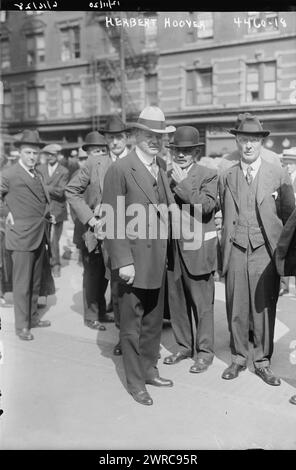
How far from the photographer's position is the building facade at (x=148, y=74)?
19.4 m

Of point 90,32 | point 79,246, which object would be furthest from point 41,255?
point 90,32

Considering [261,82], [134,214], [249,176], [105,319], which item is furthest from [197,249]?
[261,82]

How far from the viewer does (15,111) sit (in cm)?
2666

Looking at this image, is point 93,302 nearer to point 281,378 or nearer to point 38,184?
point 38,184

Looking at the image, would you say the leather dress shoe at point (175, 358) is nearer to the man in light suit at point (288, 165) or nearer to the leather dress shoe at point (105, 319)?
the leather dress shoe at point (105, 319)

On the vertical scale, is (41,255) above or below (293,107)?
below

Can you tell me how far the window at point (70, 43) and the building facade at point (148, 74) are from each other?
46 mm

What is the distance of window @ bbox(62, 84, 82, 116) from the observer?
80.3 feet

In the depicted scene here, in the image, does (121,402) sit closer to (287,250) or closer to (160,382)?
(160,382)

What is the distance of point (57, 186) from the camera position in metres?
8.19

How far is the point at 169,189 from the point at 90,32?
68.9ft

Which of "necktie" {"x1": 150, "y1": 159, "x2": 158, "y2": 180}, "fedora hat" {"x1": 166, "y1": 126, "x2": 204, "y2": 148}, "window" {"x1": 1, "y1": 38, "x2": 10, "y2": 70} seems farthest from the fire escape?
"necktie" {"x1": 150, "y1": 159, "x2": 158, "y2": 180}

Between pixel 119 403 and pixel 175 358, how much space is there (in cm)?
95

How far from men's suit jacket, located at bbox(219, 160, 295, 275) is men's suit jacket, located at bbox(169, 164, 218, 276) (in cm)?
14
